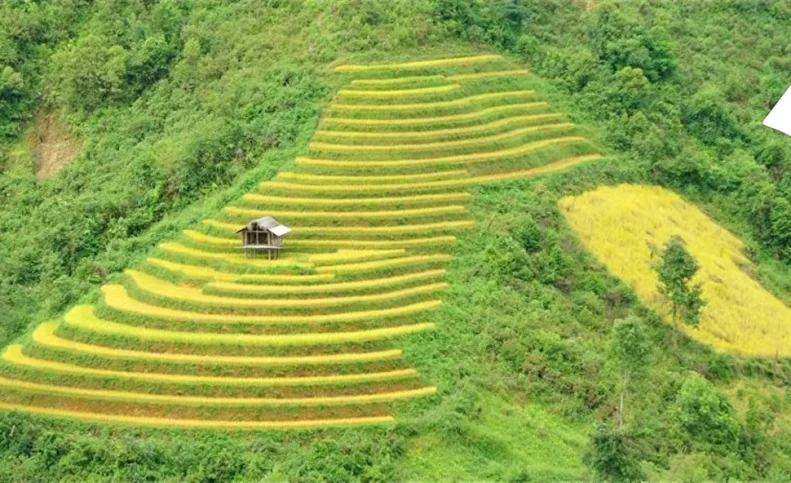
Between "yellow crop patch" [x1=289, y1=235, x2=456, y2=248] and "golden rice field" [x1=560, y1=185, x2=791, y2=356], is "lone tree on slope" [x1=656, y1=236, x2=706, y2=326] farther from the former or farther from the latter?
"yellow crop patch" [x1=289, y1=235, x2=456, y2=248]

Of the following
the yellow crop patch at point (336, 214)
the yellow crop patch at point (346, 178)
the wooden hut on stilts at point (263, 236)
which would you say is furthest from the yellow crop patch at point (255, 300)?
the yellow crop patch at point (346, 178)

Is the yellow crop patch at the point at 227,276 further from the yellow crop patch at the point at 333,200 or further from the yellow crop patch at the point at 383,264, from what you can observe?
the yellow crop patch at the point at 333,200

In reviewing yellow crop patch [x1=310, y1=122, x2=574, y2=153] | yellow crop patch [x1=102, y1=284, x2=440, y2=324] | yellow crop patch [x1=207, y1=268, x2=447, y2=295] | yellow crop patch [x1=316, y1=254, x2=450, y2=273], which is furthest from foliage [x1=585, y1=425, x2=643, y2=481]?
yellow crop patch [x1=310, y1=122, x2=574, y2=153]

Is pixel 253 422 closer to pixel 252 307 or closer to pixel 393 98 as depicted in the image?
pixel 252 307

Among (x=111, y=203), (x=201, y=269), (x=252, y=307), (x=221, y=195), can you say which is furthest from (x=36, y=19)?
(x=252, y=307)

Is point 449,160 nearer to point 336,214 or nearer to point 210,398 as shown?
point 336,214

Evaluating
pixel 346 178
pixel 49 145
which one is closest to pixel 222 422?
pixel 346 178
